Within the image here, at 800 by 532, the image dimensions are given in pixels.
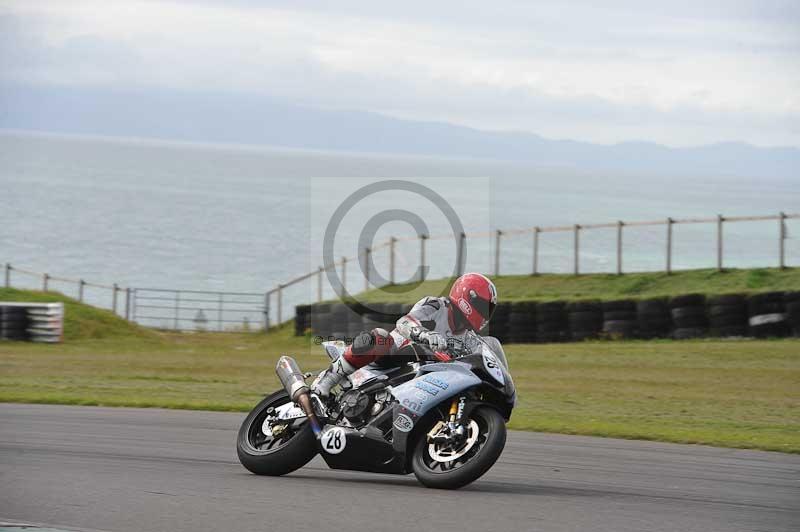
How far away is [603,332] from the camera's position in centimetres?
2462

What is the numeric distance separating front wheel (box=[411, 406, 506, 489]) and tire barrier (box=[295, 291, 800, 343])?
14918 millimetres

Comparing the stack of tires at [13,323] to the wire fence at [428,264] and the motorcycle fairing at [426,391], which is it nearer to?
the wire fence at [428,264]

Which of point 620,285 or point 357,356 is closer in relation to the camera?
point 357,356

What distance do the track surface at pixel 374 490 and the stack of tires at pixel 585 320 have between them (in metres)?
13.5

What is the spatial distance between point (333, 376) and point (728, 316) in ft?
55.0

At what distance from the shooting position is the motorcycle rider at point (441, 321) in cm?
799

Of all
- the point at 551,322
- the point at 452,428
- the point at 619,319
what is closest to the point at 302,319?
the point at 551,322

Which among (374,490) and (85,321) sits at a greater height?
(85,321)

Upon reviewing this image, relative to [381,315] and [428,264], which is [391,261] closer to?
[381,315]

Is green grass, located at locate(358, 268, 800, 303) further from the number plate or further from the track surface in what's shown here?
the number plate

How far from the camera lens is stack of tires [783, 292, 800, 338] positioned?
74.7 ft

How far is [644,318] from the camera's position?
24.4 metres

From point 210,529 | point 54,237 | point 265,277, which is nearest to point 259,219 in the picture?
point 54,237

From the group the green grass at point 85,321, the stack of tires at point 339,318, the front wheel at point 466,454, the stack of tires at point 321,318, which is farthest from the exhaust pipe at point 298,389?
the green grass at point 85,321
